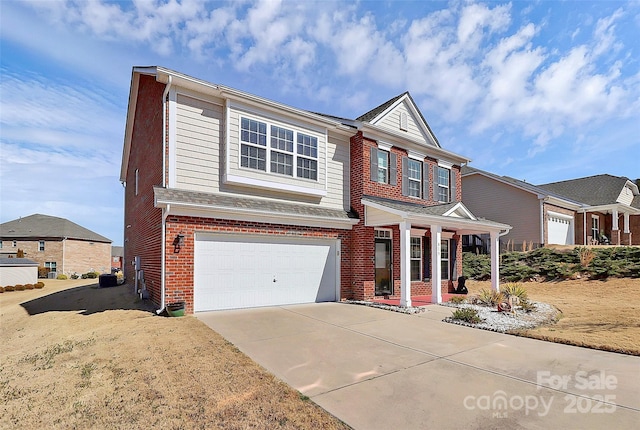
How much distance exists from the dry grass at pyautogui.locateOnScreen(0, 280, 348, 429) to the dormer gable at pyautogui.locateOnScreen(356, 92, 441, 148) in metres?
10.2

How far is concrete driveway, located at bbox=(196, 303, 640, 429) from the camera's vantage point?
149 inches

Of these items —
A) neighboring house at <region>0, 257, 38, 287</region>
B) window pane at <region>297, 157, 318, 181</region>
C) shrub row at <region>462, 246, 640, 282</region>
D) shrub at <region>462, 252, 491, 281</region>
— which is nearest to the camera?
window pane at <region>297, 157, 318, 181</region>

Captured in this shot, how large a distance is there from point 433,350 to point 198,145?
800cm

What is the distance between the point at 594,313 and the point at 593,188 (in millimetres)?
24289

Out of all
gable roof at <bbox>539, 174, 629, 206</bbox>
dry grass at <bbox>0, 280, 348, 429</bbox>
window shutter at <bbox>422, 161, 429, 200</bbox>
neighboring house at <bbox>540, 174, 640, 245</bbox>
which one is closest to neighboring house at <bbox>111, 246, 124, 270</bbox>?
window shutter at <bbox>422, 161, 429, 200</bbox>

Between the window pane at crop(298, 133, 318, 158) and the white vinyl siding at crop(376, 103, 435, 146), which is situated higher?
the white vinyl siding at crop(376, 103, 435, 146)

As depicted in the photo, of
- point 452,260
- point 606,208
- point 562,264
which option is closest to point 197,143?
point 452,260

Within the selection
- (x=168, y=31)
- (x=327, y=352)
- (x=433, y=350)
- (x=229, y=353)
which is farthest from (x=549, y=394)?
(x=168, y=31)

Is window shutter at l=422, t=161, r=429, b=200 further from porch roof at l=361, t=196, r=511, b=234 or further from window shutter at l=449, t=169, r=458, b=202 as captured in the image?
window shutter at l=449, t=169, r=458, b=202

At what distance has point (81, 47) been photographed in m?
11.0

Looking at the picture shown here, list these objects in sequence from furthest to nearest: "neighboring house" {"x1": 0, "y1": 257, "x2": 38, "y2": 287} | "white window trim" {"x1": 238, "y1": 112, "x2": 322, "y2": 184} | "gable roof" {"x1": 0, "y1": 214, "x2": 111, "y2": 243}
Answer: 1. "gable roof" {"x1": 0, "y1": 214, "x2": 111, "y2": 243}
2. "neighboring house" {"x1": 0, "y1": 257, "x2": 38, "y2": 287}
3. "white window trim" {"x1": 238, "y1": 112, "x2": 322, "y2": 184}

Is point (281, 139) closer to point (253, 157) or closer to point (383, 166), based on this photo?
point (253, 157)

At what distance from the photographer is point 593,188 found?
28281 millimetres

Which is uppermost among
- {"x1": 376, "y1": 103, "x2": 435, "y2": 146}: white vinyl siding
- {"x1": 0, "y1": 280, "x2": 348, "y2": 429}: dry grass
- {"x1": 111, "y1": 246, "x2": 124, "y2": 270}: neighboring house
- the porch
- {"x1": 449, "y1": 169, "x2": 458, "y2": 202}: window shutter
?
{"x1": 376, "y1": 103, "x2": 435, "y2": 146}: white vinyl siding
